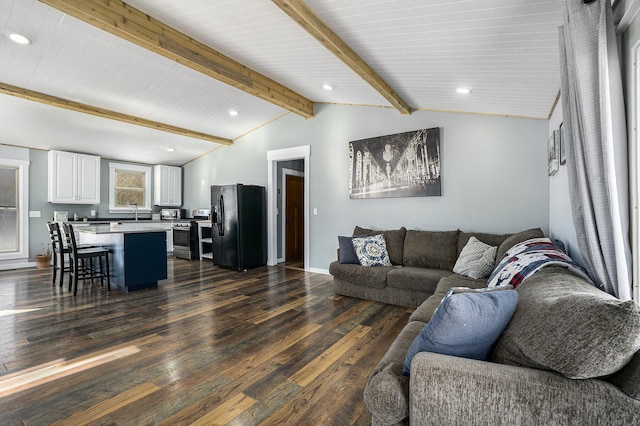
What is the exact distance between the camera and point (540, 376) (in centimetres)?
98

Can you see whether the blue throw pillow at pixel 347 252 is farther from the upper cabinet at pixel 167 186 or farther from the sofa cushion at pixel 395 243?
the upper cabinet at pixel 167 186

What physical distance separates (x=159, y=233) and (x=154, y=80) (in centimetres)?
209

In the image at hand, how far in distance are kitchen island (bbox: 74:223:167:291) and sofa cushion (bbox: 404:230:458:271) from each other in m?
3.45

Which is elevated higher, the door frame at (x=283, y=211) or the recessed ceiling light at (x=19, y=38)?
the recessed ceiling light at (x=19, y=38)

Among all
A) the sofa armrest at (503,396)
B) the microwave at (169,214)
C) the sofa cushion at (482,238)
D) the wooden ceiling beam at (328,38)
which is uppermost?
the wooden ceiling beam at (328,38)

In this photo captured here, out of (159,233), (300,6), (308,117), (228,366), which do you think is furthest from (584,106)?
(159,233)

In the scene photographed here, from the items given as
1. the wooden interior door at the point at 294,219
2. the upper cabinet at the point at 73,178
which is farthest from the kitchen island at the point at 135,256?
the wooden interior door at the point at 294,219

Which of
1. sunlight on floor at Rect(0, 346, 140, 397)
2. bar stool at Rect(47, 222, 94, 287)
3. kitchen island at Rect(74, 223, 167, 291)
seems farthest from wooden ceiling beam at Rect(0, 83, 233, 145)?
sunlight on floor at Rect(0, 346, 140, 397)

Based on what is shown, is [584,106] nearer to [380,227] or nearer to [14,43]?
[380,227]

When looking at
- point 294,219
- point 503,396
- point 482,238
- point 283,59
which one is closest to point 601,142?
point 503,396

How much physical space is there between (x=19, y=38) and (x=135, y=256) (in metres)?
2.63

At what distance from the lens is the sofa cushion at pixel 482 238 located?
3.57 meters

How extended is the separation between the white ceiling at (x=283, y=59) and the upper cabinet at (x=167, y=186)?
2.18 meters

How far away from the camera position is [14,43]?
127 inches
